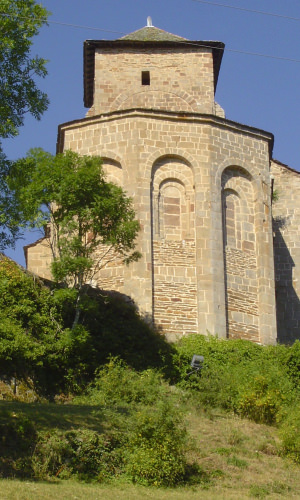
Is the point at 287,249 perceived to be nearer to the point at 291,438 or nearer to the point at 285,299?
the point at 285,299

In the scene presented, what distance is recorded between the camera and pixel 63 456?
768 inches

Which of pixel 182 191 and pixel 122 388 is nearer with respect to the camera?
pixel 122 388

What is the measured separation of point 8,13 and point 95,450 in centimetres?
977

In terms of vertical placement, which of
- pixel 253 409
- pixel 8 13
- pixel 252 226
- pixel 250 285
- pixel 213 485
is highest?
pixel 8 13

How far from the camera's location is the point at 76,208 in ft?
86.2

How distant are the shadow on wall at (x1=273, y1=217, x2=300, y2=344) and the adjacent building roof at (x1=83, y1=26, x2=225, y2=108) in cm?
724

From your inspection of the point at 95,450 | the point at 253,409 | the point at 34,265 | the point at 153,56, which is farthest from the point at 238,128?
the point at 95,450

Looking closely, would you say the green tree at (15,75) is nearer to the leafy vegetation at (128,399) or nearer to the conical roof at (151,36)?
the leafy vegetation at (128,399)

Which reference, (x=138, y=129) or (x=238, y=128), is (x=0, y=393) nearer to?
(x=138, y=129)

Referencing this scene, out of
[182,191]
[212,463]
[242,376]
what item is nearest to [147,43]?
[182,191]

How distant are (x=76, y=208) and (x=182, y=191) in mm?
6302

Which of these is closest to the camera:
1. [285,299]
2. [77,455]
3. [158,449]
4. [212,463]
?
[77,455]

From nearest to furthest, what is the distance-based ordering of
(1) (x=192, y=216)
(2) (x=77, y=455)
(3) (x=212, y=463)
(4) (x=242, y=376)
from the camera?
(2) (x=77, y=455) < (3) (x=212, y=463) < (4) (x=242, y=376) < (1) (x=192, y=216)

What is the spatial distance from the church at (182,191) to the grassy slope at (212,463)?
21.1ft
